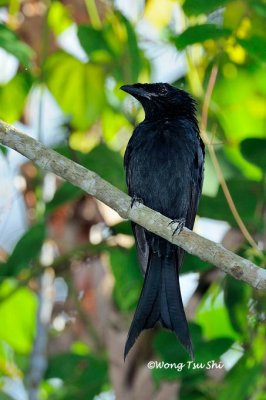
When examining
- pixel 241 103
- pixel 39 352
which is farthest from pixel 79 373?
pixel 241 103

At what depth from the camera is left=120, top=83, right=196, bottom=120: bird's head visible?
481cm

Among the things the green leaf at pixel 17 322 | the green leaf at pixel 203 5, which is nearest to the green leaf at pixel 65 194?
the green leaf at pixel 17 322

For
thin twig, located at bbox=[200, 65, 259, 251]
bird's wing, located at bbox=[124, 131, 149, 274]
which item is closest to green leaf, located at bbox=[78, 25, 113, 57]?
thin twig, located at bbox=[200, 65, 259, 251]

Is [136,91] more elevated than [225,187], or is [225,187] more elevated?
[136,91]

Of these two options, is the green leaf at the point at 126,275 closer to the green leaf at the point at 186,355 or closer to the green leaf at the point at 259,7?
the green leaf at the point at 186,355

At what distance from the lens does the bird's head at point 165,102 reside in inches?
189

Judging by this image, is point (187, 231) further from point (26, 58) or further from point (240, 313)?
point (26, 58)

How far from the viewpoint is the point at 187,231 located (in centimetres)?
358

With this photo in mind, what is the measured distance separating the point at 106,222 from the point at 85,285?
61 centimetres

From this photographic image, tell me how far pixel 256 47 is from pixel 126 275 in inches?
57.5

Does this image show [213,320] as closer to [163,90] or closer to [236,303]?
[236,303]

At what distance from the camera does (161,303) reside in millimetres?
4125

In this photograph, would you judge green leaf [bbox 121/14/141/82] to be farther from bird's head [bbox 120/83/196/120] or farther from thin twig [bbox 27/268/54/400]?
thin twig [bbox 27/268/54/400]

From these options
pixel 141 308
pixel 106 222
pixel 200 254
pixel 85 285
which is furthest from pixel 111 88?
pixel 200 254
